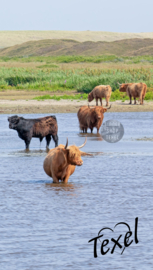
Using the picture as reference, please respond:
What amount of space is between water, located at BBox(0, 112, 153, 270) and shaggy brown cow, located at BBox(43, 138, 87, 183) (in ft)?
0.58

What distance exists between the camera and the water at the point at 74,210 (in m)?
5.92

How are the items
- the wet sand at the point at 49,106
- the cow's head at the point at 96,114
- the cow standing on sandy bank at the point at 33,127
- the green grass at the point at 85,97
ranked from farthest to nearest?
the green grass at the point at 85,97
the wet sand at the point at 49,106
the cow's head at the point at 96,114
the cow standing on sandy bank at the point at 33,127

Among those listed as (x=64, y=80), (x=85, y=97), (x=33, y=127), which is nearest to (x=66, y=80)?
(x=64, y=80)

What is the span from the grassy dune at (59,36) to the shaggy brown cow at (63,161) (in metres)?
153

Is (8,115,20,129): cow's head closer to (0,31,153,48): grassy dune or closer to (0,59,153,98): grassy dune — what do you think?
(0,59,153,98): grassy dune

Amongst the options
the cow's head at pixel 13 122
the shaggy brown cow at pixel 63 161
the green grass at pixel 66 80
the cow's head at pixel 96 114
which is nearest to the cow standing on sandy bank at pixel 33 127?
the cow's head at pixel 13 122

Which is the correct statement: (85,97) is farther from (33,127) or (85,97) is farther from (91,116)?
(33,127)

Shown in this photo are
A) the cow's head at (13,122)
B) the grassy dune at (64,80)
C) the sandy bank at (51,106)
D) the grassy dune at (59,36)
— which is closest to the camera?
the cow's head at (13,122)

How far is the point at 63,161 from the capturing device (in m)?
9.38

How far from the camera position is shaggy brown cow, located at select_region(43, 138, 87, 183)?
30.3ft

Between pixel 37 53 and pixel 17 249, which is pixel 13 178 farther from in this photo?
pixel 37 53

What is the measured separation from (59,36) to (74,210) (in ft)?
529

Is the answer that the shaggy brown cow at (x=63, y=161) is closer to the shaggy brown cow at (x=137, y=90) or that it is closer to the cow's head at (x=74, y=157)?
the cow's head at (x=74, y=157)

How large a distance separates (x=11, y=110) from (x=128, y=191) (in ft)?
61.0
